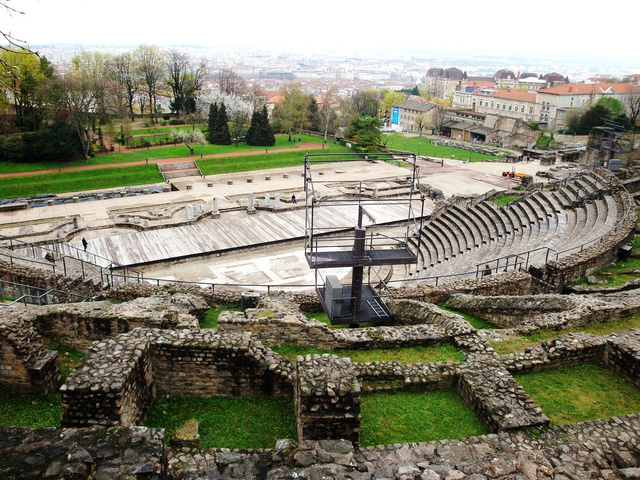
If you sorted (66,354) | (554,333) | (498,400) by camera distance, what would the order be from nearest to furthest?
1. (498,400)
2. (66,354)
3. (554,333)

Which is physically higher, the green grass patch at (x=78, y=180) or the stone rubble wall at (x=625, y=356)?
the stone rubble wall at (x=625, y=356)

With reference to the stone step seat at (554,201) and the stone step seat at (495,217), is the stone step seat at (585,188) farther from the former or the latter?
the stone step seat at (495,217)

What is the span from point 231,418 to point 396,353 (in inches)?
151

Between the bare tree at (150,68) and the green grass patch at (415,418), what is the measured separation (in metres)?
59.4

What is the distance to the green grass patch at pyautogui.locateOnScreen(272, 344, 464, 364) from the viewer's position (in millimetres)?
10031

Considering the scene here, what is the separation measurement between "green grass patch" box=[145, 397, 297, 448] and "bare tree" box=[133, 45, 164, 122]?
5808cm

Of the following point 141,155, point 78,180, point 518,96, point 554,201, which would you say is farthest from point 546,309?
point 518,96

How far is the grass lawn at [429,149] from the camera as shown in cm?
5450

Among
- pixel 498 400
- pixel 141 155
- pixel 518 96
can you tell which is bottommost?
pixel 141 155

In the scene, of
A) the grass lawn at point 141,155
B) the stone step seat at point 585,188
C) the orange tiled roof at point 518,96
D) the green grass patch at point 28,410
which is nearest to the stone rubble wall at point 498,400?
the green grass patch at point 28,410

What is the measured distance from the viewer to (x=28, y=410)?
823 centimetres

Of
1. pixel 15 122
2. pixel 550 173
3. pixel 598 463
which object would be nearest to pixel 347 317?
pixel 598 463

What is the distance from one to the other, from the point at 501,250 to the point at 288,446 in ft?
53.0

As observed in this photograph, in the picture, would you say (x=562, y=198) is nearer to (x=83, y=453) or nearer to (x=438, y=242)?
(x=438, y=242)
